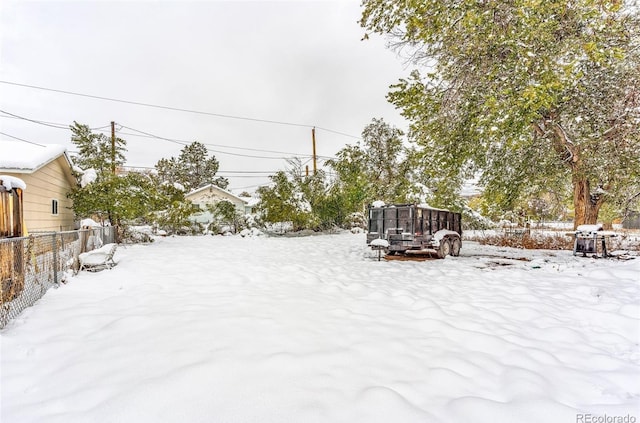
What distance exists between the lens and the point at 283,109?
2539cm

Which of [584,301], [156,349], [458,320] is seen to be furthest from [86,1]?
[584,301]

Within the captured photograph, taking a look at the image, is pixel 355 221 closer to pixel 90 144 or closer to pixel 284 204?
pixel 284 204

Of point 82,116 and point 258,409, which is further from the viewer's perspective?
point 82,116

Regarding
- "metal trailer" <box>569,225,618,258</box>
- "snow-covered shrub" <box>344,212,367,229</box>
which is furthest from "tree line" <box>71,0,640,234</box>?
"snow-covered shrub" <box>344,212,367,229</box>

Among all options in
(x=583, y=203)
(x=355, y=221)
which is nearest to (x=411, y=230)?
(x=583, y=203)

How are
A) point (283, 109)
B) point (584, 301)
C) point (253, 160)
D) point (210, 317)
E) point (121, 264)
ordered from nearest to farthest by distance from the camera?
1. point (210, 317)
2. point (584, 301)
3. point (121, 264)
4. point (283, 109)
5. point (253, 160)

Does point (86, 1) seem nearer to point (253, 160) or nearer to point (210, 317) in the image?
point (210, 317)

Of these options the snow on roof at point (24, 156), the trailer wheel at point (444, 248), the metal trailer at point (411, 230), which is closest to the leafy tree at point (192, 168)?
the snow on roof at point (24, 156)

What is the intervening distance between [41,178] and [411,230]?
13477mm

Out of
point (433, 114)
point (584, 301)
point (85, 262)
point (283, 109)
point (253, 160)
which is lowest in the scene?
point (584, 301)

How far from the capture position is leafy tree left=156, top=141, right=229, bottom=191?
36719 millimetres

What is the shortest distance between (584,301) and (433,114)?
5.65 m

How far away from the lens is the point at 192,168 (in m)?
38.5

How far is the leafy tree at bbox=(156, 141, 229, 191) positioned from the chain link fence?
34.5m
